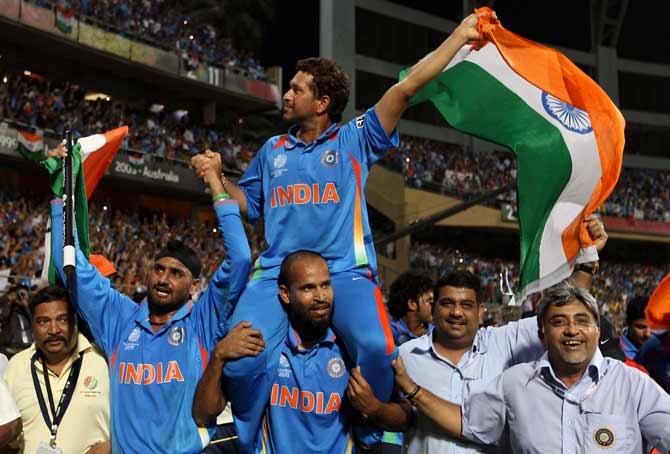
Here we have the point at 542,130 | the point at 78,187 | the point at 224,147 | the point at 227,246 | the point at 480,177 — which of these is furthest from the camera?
the point at 480,177

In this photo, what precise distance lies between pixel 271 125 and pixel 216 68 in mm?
6547

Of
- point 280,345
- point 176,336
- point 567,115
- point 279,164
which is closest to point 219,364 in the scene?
point 280,345

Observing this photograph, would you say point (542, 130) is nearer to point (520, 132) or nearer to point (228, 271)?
point (520, 132)

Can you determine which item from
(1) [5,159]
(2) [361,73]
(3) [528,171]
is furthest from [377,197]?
(3) [528,171]

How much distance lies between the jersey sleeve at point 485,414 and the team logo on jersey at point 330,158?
4.43 feet

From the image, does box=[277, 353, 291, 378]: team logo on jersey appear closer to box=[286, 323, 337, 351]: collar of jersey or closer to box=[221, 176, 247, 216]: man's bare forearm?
box=[286, 323, 337, 351]: collar of jersey

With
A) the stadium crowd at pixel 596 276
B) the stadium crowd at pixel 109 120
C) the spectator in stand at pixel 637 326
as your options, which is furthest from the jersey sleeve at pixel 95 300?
the stadium crowd at pixel 596 276

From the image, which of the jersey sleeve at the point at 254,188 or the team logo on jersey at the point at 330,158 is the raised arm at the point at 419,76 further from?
the jersey sleeve at the point at 254,188

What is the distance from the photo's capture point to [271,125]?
125 ft

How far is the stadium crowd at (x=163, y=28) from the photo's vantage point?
89.4 ft

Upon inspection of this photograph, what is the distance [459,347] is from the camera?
15.1 feet

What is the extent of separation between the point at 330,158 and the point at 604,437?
74.8 inches

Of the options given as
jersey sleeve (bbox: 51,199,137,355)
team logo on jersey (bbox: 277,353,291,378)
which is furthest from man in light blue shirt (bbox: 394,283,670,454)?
jersey sleeve (bbox: 51,199,137,355)

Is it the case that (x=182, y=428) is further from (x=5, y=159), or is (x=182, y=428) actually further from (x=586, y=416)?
(x=5, y=159)
